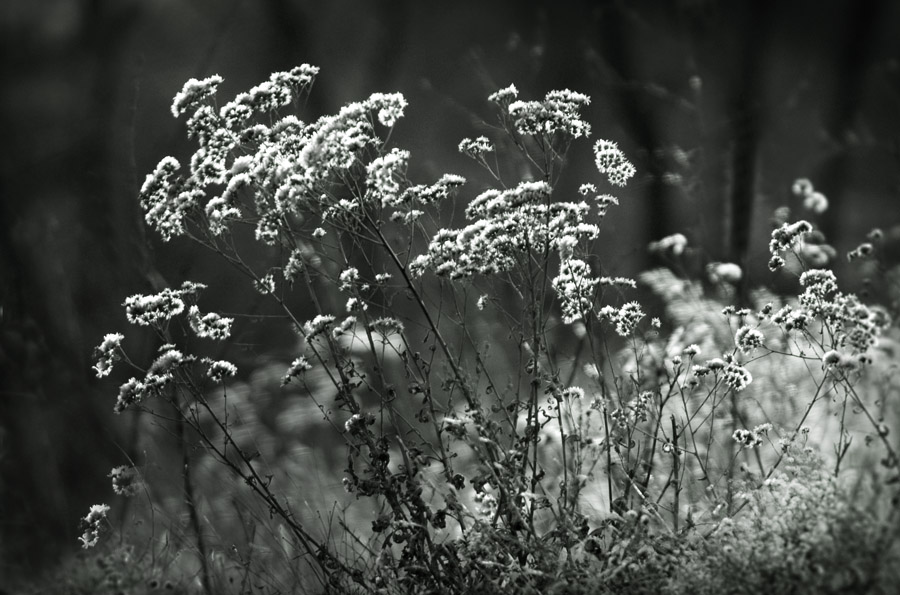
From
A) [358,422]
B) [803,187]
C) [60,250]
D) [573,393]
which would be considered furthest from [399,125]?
[358,422]

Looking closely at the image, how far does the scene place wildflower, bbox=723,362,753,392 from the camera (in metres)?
2.98

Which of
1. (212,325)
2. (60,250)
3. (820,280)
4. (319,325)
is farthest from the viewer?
(60,250)

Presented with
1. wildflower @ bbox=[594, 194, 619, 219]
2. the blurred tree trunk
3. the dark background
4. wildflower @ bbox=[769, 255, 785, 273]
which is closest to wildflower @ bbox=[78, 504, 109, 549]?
the dark background

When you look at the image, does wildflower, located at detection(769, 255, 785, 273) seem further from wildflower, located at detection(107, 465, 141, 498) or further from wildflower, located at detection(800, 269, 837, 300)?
wildflower, located at detection(107, 465, 141, 498)

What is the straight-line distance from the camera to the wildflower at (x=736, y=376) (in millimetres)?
2979

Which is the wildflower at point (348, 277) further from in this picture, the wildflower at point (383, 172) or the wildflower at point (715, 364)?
the wildflower at point (715, 364)

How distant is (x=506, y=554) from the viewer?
2.79 metres

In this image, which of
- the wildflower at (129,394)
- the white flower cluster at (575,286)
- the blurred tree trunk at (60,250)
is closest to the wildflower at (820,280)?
the white flower cluster at (575,286)

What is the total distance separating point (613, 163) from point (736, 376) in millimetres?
834

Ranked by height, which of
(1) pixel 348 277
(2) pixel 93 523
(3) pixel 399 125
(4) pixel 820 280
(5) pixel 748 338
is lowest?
(2) pixel 93 523

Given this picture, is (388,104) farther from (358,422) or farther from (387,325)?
(358,422)

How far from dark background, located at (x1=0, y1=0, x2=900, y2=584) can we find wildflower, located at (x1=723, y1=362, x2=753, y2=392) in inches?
73.2

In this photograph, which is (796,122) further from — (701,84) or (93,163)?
(93,163)

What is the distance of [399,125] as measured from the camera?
565 centimetres
